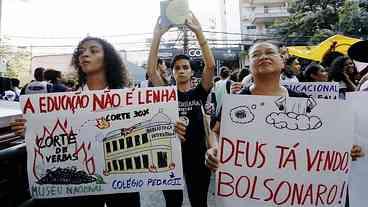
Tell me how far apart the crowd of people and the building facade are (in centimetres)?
5088

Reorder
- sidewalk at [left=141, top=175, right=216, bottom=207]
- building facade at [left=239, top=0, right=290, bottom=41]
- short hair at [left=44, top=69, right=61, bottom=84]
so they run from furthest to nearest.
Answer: building facade at [left=239, top=0, right=290, bottom=41]
short hair at [left=44, top=69, right=61, bottom=84]
sidewalk at [left=141, top=175, right=216, bottom=207]

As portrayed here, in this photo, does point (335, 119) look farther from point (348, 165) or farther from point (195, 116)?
point (195, 116)

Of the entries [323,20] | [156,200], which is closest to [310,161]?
[156,200]

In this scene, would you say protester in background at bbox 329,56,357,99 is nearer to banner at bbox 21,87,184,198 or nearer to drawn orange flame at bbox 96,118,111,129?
banner at bbox 21,87,184,198

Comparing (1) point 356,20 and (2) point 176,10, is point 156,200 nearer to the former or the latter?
(2) point 176,10

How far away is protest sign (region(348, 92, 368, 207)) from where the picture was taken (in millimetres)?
2701

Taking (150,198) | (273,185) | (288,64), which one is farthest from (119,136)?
(288,64)

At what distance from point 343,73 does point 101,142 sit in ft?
11.8

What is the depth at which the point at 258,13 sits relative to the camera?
5634 cm

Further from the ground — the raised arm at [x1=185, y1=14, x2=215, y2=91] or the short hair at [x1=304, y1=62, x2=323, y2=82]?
the raised arm at [x1=185, y1=14, x2=215, y2=91]

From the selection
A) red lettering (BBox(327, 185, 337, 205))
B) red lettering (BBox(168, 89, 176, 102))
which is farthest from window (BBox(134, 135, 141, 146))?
red lettering (BBox(327, 185, 337, 205))

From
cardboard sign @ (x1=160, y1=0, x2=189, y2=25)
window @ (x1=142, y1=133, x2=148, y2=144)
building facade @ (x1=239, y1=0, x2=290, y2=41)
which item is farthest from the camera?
building facade @ (x1=239, y1=0, x2=290, y2=41)

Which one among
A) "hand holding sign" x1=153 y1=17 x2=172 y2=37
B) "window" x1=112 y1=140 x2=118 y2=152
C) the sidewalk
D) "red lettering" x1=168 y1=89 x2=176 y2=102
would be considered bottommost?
the sidewalk

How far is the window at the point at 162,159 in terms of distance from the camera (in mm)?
2703
